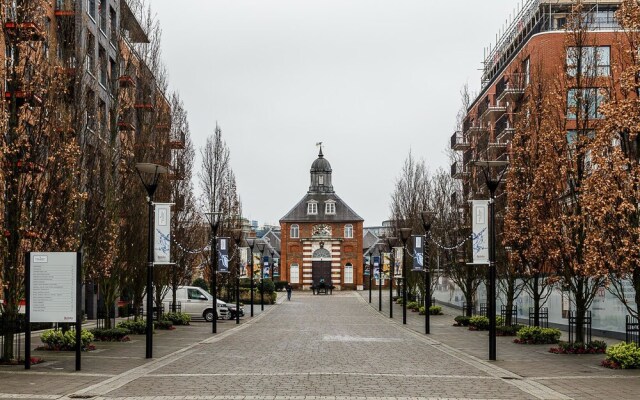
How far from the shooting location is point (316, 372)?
18.1m

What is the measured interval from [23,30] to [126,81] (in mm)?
10019

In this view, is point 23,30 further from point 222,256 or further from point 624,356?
point 222,256

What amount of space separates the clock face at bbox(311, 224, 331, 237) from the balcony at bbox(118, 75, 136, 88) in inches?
2992

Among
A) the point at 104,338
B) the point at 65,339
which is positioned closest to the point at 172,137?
the point at 104,338

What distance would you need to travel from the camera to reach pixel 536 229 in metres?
24.8

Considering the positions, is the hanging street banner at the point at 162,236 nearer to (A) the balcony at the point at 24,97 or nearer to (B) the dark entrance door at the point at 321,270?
(A) the balcony at the point at 24,97

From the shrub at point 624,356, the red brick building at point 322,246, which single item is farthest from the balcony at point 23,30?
the red brick building at point 322,246

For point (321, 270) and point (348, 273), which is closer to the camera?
point (321, 270)

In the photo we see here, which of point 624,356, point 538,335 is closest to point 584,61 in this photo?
point 538,335

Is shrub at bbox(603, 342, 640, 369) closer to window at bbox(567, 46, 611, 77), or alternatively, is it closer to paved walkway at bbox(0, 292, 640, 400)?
paved walkway at bbox(0, 292, 640, 400)

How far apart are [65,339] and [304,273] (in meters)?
83.4

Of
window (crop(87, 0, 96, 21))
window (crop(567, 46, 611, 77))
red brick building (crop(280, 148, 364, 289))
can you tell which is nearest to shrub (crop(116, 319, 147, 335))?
window (crop(567, 46, 611, 77))

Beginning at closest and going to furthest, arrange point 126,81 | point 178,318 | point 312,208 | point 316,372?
point 316,372
point 126,81
point 178,318
point 312,208

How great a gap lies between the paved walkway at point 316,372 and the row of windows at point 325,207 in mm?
77753
